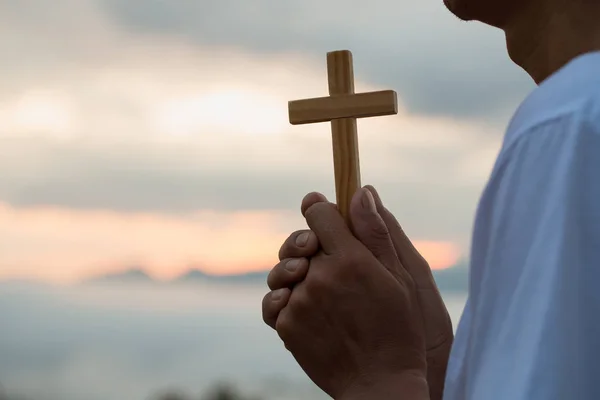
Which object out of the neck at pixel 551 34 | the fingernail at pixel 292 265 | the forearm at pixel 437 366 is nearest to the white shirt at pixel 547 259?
the neck at pixel 551 34

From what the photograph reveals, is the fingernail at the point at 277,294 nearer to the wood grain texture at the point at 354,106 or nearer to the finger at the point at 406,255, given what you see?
the finger at the point at 406,255

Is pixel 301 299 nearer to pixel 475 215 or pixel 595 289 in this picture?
pixel 475 215

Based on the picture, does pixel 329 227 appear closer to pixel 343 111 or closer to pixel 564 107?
pixel 343 111

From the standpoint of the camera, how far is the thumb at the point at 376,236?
2.50 m

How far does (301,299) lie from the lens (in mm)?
2441

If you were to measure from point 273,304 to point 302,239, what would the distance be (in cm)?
23

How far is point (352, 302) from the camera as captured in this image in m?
2.32

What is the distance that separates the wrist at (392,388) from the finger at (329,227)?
400 mm

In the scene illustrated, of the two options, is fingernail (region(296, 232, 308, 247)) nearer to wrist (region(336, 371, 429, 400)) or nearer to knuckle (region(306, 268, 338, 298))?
knuckle (region(306, 268, 338, 298))

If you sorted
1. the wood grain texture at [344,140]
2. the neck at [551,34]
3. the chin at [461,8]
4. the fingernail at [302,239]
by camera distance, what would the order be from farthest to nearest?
the wood grain texture at [344,140] < the fingernail at [302,239] < the chin at [461,8] < the neck at [551,34]

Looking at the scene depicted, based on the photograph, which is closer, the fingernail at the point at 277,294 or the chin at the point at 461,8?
the chin at the point at 461,8

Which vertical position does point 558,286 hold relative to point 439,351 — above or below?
above

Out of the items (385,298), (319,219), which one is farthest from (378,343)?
(319,219)

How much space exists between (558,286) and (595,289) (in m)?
0.07
